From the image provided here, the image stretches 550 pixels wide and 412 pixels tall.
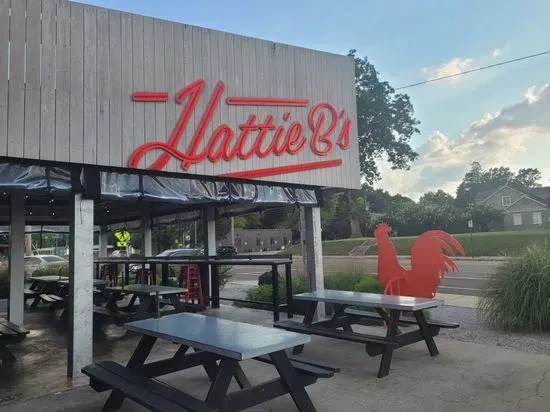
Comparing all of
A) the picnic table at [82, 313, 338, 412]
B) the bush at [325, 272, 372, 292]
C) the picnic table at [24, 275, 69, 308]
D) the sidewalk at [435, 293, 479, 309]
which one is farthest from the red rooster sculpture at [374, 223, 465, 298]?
the picnic table at [24, 275, 69, 308]

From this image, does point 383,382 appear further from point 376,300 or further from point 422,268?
point 422,268

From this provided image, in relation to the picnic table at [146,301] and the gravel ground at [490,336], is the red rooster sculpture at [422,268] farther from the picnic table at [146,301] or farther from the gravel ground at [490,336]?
the picnic table at [146,301]

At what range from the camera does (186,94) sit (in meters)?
6.14

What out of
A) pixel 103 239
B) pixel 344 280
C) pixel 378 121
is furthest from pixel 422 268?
pixel 378 121

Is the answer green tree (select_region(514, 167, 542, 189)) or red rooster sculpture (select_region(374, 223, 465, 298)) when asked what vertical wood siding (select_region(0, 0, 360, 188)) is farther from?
green tree (select_region(514, 167, 542, 189))

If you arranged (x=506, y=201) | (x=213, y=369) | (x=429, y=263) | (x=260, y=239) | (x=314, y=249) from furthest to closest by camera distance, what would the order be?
(x=506, y=201) → (x=260, y=239) → (x=314, y=249) → (x=429, y=263) → (x=213, y=369)

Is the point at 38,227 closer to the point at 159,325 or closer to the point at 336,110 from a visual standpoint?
the point at 336,110

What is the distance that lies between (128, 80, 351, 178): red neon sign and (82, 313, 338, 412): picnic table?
2536mm

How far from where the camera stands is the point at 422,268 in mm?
7051

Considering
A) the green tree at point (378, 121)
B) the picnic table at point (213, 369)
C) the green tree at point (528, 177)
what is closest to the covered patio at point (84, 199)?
the picnic table at point (213, 369)

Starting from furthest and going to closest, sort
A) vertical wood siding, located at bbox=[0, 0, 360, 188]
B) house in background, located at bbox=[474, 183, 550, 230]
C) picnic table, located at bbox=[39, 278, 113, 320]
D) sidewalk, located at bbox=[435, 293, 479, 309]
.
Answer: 1. house in background, located at bbox=[474, 183, 550, 230]
2. sidewalk, located at bbox=[435, 293, 479, 309]
3. picnic table, located at bbox=[39, 278, 113, 320]
4. vertical wood siding, located at bbox=[0, 0, 360, 188]

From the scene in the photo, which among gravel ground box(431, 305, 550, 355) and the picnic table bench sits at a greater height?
the picnic table bench

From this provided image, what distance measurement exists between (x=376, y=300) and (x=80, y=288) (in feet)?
11.4

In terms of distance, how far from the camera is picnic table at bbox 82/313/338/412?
3.16 metres
